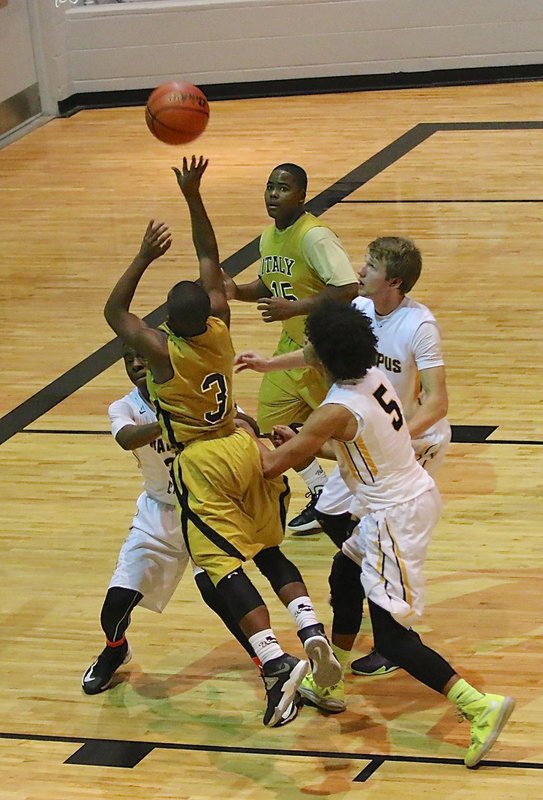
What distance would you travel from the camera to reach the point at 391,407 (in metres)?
4.19

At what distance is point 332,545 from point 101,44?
1089cm

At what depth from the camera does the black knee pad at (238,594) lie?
13.7 ft

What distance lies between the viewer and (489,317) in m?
8.47

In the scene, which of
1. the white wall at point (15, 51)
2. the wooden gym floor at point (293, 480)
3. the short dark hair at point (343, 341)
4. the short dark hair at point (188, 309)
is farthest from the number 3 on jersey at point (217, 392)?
the white wall at point (15, 51)

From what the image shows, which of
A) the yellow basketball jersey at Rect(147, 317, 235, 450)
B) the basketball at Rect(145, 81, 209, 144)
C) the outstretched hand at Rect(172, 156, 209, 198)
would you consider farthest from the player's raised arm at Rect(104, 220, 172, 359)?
the basketball at Rect(145, 81, 209, 144)

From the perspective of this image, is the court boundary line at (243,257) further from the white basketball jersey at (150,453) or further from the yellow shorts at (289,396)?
the white basketball jersey at (150,453)

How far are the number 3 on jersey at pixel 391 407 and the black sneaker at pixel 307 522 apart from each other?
176 centimetres

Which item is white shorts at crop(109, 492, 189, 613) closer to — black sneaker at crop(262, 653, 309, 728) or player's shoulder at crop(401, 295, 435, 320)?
black sneaker at crop(262, 653, 309, 728)

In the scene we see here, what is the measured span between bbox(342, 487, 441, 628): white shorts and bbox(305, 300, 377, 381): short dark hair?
47cm

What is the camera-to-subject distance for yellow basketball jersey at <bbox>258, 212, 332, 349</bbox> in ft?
19.2

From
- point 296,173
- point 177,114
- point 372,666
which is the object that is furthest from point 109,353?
point 372,666

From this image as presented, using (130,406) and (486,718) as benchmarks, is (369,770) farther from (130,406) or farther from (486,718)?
(130,406)

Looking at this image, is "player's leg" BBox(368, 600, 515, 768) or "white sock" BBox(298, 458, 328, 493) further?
"white sock" BBox(298, 458, 328, 493)

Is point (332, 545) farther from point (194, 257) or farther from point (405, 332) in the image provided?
point (194, 257)
